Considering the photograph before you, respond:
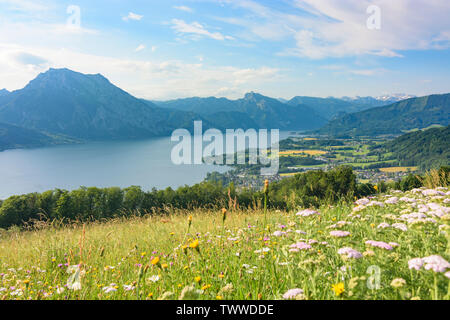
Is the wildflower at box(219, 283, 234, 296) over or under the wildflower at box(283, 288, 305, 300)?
under

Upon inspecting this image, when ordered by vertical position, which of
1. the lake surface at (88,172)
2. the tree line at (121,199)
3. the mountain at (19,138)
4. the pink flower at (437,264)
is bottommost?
the lake surface at (88,172)

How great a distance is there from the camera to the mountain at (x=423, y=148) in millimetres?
113162

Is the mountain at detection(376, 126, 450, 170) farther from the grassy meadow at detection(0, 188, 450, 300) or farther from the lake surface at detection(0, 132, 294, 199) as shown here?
the grassy meadow at detection(0, 188, 450, 300)

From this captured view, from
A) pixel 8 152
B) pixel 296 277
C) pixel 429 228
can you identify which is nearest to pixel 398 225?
pixel 429 228

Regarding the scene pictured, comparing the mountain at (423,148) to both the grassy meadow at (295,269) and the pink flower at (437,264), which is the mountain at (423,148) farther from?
the pink flower at (437,264)

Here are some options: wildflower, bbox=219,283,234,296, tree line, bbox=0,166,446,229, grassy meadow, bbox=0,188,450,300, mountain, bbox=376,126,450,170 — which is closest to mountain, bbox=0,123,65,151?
tree line, bbox=0,166,446,229

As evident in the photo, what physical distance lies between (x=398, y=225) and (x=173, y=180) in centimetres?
8843

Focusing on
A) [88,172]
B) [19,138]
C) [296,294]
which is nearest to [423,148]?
[88,172]

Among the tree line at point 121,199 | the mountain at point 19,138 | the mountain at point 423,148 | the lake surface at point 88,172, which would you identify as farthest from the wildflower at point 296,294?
the mountain at point 19,138

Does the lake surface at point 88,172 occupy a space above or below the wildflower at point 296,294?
below

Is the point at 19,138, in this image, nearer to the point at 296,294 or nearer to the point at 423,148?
the point at 296,294

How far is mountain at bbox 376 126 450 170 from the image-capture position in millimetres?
113162

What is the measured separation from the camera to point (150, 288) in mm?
2977
